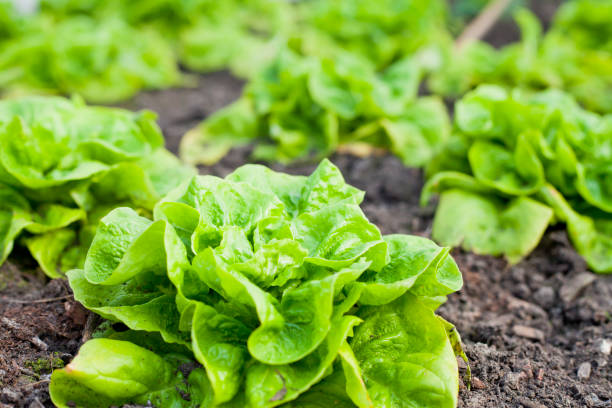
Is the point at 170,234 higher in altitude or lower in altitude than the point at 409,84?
higher

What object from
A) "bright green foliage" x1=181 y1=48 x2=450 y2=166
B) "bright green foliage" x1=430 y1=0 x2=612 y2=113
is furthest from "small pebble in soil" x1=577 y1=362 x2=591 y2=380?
"bright green foliage" x1=430 y1=0 x2=612 y2=113

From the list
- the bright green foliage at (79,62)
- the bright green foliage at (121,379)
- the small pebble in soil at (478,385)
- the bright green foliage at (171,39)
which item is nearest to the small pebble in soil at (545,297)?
the small pebble in soil at (478,385)

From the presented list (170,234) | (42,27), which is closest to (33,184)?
(170,234)

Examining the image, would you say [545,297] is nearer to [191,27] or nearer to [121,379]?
[121,379]

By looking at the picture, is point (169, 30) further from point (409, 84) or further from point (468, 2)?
point (468, 2)

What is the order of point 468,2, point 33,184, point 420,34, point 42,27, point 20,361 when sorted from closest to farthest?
point 20,361, point 33,184, point 42,27, point 420,34, point 468,2

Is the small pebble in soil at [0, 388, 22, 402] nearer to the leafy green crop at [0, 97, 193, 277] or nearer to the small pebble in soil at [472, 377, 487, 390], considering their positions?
the leafy green crop at [0, 97, 193, 277]
